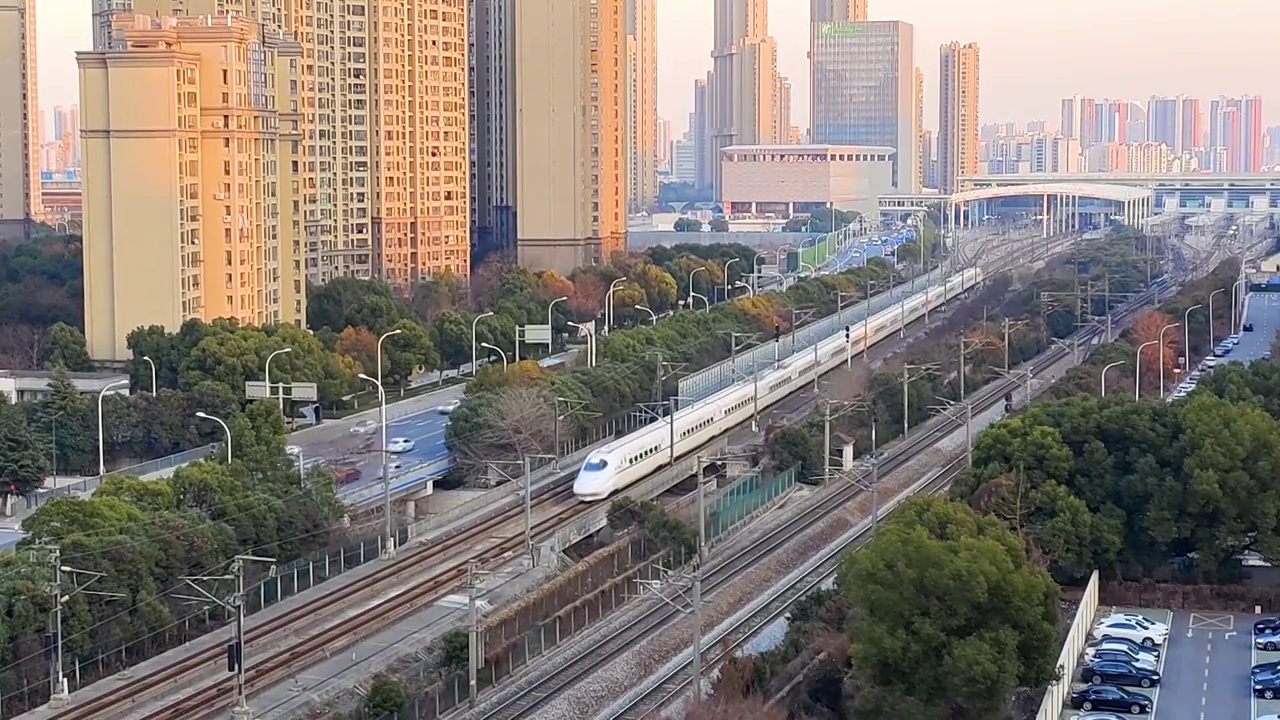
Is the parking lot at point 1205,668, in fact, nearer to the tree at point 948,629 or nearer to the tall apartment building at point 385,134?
the tree at point 948,629

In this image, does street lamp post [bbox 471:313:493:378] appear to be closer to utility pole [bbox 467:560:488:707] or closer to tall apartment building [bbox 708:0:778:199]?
utility pole [bbox 467:560:488:707]

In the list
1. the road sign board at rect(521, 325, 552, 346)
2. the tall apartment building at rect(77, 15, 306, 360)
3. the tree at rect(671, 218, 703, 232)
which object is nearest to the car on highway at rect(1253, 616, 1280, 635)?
the road sign board at rect(521, 325, 552, 346)

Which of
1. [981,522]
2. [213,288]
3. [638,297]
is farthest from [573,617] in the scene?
[638,297]

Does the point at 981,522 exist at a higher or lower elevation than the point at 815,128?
lower

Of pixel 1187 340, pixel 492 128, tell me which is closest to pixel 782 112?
pixel 492 128

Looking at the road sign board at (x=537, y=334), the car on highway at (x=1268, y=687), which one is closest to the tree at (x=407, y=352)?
the road sign board at (x=537, y=334)

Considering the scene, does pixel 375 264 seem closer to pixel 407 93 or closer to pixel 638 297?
pixel 407 93
